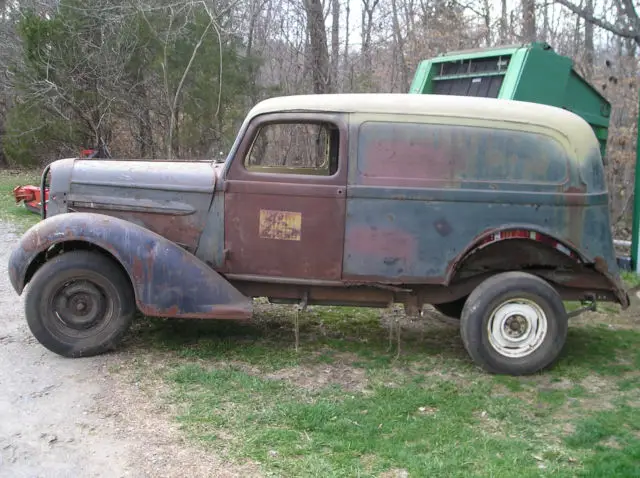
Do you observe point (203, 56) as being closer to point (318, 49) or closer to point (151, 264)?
point (318, 49)

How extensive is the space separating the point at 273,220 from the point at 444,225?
1343 mm

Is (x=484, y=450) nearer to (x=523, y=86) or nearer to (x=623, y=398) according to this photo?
(x=623, y=398)

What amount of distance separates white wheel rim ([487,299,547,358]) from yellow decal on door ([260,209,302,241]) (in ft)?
5.62

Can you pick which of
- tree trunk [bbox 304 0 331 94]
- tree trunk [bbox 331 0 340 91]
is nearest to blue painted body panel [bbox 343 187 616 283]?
tree trunk [bbox 304 0 331 94]

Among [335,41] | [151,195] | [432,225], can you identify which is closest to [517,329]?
[432,225]

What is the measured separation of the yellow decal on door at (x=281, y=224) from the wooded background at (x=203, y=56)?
8099 millimetres

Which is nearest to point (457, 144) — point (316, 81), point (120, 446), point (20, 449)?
point (120, 446)

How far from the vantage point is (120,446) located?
12.4 ft

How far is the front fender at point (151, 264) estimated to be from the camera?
16.1ft

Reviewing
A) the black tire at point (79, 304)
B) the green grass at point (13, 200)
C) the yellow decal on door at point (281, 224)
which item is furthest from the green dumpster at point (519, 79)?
the green grass at point (13, 200)

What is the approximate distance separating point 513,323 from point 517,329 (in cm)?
6

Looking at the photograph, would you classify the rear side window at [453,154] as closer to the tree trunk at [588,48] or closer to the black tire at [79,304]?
the black tire at [79,304]

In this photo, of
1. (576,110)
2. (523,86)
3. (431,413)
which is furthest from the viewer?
(576,110)

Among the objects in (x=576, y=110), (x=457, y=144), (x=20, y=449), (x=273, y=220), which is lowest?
(x=20, y=449)
